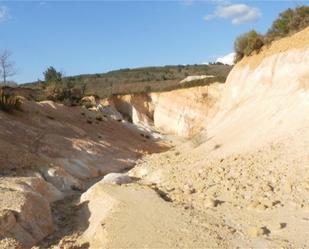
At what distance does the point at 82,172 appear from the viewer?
1700 centimetres

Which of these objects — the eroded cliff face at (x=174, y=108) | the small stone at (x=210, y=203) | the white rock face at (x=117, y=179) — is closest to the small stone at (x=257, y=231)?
the small stone at (x=210, y=203)

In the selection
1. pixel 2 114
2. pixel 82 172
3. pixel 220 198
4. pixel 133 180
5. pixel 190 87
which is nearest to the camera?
pixel 220 198

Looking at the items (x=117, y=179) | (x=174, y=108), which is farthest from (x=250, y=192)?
(x=174, y=108)

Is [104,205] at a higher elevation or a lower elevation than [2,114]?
lower

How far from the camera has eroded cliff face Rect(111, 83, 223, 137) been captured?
105 ft

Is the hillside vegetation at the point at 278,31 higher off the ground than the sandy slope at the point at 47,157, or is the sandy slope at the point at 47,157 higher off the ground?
the hillside vegetation at the point at 278,31

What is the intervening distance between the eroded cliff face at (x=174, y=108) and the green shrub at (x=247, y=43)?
314 inches

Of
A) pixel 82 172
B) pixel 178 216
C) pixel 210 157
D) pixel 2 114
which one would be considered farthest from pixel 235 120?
pixel 2 114

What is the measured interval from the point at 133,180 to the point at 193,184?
2.92 meters

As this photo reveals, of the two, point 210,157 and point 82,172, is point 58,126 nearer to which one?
point 82,172

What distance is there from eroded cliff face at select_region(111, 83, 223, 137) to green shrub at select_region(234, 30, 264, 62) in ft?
26.1

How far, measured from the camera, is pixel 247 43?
2145 centimetres

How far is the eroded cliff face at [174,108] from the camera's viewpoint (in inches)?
1264

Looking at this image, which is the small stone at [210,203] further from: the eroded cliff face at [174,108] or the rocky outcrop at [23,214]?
the eroded cliff face at [174,108]
